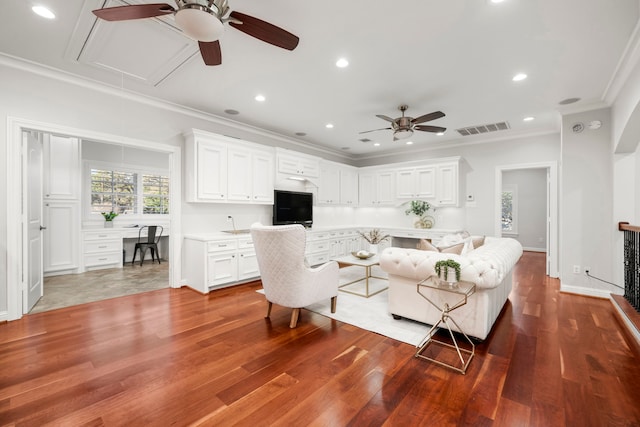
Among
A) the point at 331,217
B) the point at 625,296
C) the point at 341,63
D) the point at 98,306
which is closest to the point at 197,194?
the point at 98,306

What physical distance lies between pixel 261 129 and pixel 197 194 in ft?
6.56

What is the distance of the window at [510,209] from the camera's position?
906 centimetres

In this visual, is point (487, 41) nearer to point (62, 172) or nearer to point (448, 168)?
point (448, 168)

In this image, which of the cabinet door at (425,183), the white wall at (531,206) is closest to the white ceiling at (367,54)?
the cabinet door at (425,183)

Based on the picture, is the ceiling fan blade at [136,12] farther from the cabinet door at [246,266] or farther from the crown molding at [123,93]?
the cabinet door at [246,266]

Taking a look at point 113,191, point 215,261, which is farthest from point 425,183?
point 113,191

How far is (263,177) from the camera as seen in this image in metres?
5.41

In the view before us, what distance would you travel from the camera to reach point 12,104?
3125mm

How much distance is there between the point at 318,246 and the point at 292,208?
1.03 meters

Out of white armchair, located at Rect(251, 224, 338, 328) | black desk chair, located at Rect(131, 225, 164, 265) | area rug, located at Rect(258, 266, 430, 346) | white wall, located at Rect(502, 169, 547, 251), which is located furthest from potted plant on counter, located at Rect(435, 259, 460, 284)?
white wall, located at Rect(502, 169, 547, 251)

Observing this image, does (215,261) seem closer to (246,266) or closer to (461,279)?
(246,266)

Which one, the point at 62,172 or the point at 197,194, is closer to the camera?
the point at 197,194

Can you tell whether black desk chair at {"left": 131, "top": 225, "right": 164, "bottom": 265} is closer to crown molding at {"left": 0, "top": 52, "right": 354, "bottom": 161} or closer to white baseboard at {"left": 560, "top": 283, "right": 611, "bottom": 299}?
crown molding at {"left": 0, "top": 52, "right": 354, "bottom": 161}

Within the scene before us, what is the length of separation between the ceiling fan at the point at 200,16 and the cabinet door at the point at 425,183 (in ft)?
17.0
